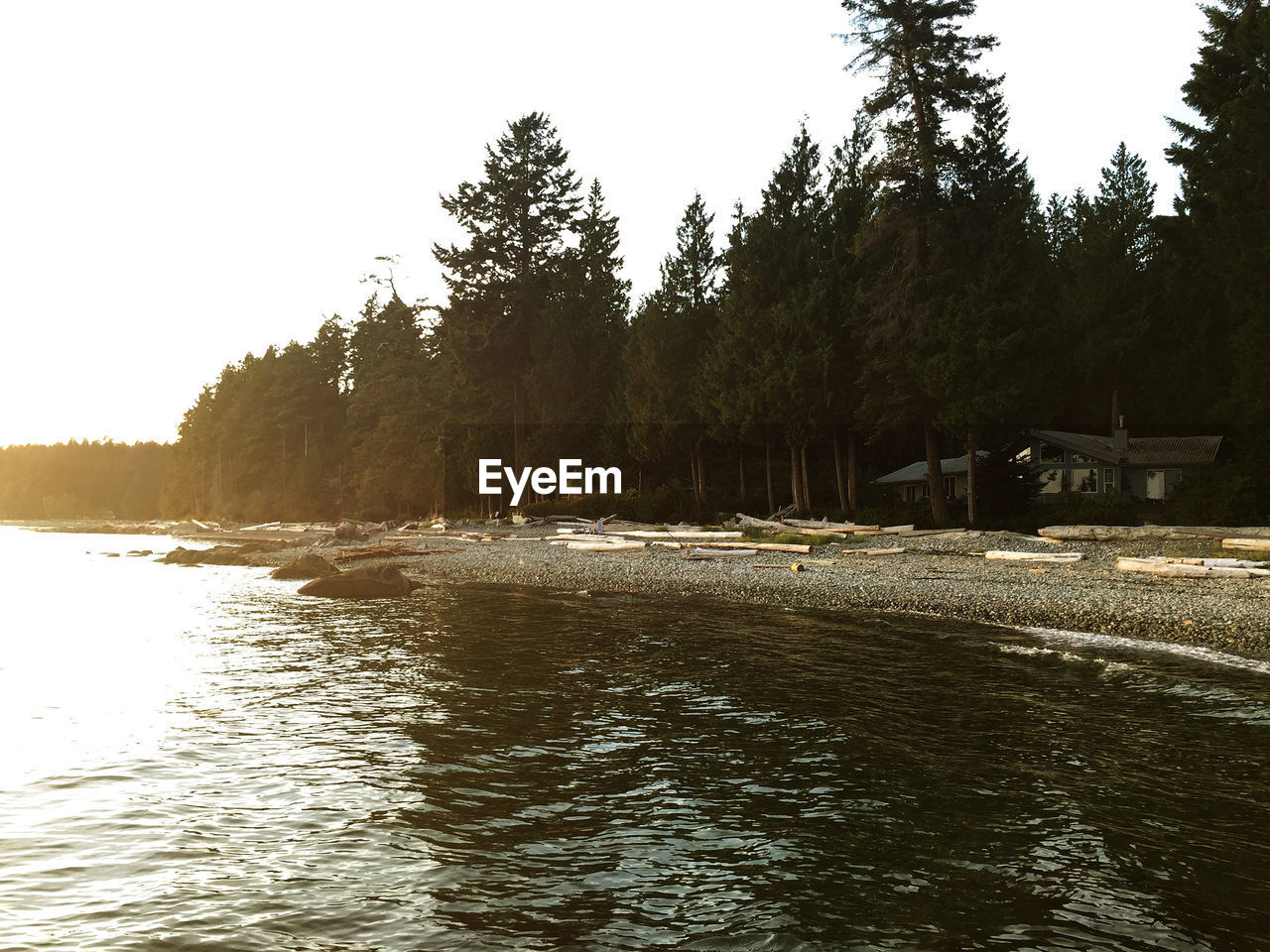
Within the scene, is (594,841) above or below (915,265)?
below

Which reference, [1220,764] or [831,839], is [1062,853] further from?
[1220,764]

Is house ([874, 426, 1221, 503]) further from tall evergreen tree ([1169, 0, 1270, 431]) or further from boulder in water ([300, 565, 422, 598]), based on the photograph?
boulder in water ([300, 565, 422, 598])

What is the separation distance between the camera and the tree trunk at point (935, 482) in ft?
112

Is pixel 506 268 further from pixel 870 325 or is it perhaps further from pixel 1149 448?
pixel 1149 448

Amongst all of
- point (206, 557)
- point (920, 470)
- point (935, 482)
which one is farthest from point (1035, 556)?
point (206, 557)

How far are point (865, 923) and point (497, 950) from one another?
2313 mm

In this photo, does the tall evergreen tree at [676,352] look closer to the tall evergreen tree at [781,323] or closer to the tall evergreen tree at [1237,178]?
the tall evergreen tree at [781,323]

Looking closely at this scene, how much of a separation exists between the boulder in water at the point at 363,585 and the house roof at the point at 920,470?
3771cm

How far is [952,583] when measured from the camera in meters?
20.1

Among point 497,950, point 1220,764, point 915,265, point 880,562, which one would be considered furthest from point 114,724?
point 915,265

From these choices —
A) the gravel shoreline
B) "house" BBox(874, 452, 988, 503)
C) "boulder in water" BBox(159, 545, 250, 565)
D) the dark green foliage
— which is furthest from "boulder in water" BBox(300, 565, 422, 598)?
the dark green foliage

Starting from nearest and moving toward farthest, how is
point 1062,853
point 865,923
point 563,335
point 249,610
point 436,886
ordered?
point 865,923
point 436,886
point 1062,853
point 249,610
point 563,335

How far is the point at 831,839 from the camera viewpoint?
21.9 ft

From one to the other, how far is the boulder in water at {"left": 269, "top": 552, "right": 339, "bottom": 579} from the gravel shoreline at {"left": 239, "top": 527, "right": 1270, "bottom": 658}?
2.91 meters
